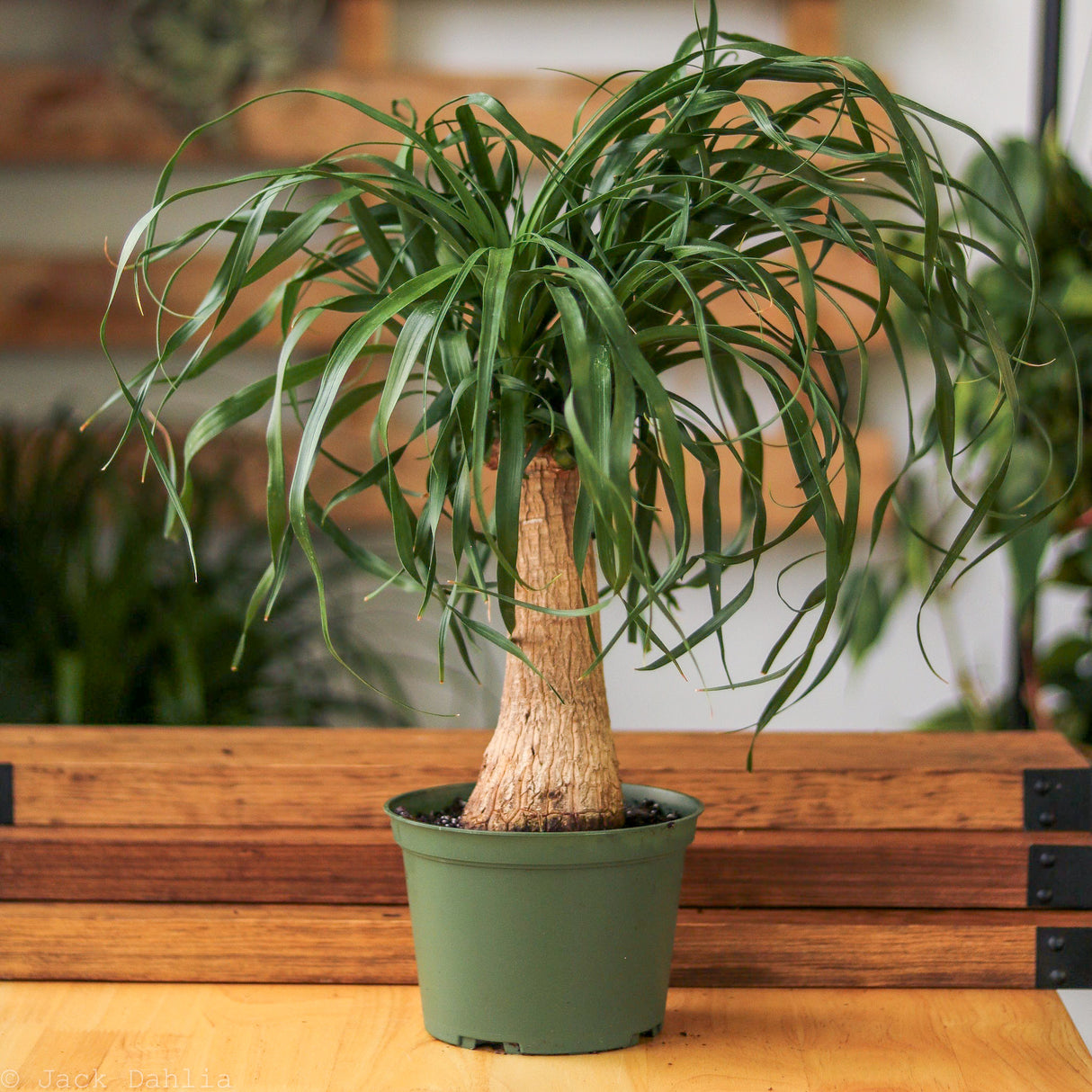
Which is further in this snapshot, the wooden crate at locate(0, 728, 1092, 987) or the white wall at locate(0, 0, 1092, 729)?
the white wall at locate(0, 0, 1092, 729)

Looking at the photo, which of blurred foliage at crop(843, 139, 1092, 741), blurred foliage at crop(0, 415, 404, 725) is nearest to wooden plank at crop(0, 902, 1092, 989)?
blurred foliage at crop(843, 139, 1092, 741)

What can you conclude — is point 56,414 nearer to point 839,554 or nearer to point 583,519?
point 583,519

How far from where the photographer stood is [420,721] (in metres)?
2.30

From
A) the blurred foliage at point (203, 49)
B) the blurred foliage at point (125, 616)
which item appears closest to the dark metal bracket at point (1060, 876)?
the blurred foliage at point (125, 616)

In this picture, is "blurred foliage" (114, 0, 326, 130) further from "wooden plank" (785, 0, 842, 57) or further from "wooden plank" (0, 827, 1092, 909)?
"wooden plank" (0, 827, 1092, 909)

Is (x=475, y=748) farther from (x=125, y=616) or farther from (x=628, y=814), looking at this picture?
(x=125, y=616)

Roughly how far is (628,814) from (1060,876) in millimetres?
364

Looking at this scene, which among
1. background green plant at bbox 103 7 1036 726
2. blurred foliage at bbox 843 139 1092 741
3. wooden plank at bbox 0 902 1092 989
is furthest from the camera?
blurred foliage at bbox 843 139 1092 741

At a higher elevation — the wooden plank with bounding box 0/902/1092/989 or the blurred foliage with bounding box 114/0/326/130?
the blurred foliage with bounding box 114/0/326/130

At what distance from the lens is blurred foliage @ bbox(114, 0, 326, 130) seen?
207 centimetres

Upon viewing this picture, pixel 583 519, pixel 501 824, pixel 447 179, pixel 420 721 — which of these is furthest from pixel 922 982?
pixel 420 721

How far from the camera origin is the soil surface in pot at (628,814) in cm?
80

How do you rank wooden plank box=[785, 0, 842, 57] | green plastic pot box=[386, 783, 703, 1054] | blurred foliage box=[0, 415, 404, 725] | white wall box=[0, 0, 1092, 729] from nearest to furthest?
green plastic pot box=[386, 783, 703, 1054]
blurred foliage box=[0, 415, 404, 725]
wooden plank box=[785, 0, 842, 57]
white wall box=[0, 0, 1092, 729]

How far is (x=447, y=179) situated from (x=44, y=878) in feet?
2.12
